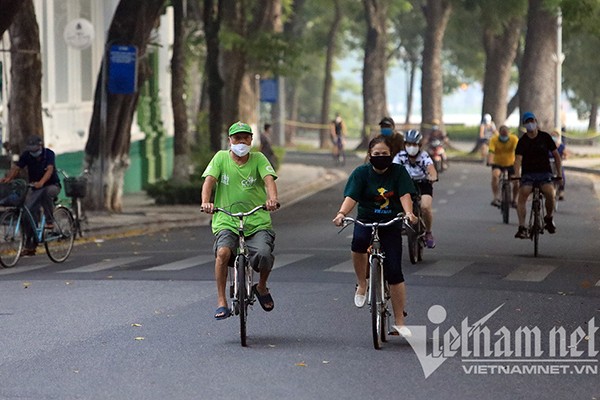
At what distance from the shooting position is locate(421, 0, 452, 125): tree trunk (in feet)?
213

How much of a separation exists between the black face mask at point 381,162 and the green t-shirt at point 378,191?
80mm

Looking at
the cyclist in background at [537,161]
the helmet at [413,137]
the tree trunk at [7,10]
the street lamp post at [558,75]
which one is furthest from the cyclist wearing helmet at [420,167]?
the street lamp post at [558,75]

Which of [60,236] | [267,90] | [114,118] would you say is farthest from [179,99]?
[267,90]

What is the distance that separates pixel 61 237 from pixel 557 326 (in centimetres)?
898

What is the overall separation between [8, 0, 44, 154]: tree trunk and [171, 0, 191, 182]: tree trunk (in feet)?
25.8

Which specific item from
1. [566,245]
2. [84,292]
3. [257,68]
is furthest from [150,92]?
[84,292]

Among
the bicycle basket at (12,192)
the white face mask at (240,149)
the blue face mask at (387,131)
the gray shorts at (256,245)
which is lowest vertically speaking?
the bicycle basket at (12,192)

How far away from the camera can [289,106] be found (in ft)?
316

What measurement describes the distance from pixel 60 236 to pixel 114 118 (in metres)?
9.59

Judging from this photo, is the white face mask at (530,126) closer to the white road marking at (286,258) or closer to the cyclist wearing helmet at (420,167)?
the cyclist wearing helmet at (420,167)

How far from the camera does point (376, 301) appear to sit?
11680 mm

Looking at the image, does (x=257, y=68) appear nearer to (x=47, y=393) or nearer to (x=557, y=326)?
(x=557, y=326)

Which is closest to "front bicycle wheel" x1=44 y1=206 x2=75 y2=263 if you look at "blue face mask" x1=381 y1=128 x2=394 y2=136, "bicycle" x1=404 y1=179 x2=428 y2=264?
"blue face mask" x1=381 y1=128 x2=394 y2=136

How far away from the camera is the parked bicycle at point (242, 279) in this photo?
39.1 ft
